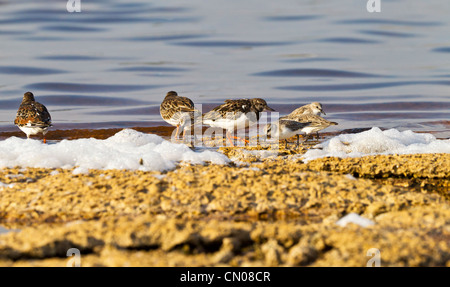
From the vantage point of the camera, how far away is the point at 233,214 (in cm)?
421

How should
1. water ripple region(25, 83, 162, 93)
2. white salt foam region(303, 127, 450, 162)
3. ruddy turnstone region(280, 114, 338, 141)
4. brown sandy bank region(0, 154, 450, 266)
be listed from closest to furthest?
brown sandy bank region(0, 154, 450, 266), white salt foam region(303, 127, 450, 162), ruddy turnstone region(280, 114, 338, 141), water ripple region(25, 83, 162, 93)

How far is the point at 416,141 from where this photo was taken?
7.27m

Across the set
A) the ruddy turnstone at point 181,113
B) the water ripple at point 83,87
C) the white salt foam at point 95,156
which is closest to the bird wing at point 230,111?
the ruddy turnstone at point 181,113

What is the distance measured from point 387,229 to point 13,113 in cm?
1158

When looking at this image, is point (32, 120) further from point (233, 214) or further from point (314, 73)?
point (314, 73)

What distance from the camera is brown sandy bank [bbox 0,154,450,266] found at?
321 cm

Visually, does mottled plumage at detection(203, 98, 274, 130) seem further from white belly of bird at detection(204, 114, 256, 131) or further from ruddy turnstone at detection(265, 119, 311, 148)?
ruddy turnstone at detection(265, 119, 311, 148)

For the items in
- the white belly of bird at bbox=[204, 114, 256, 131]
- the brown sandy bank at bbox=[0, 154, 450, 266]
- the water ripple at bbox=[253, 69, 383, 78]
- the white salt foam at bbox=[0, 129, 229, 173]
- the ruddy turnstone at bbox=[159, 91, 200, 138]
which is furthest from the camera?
the water ripple at bbox=[253, 69, 383, 78]

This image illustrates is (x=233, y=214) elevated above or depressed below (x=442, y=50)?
below

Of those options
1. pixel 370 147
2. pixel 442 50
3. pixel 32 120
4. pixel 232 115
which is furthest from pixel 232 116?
pixel 442 50

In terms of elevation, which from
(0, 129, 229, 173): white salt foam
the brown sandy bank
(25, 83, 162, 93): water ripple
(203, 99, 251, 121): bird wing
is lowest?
the brown sandy bank

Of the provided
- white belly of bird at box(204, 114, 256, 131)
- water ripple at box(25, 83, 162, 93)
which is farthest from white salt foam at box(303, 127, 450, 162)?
water ripple at box(25, 83, 162, 93)

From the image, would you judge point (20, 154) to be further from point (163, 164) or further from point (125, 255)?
point (125, 255)
